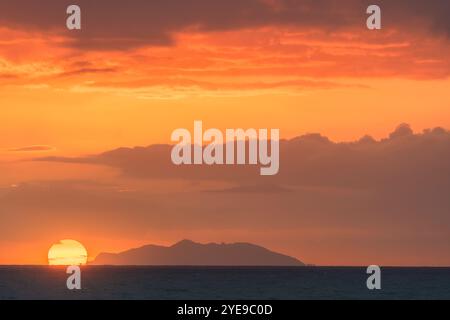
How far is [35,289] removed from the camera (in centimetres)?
14412

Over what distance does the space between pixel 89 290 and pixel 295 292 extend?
2743 cm
